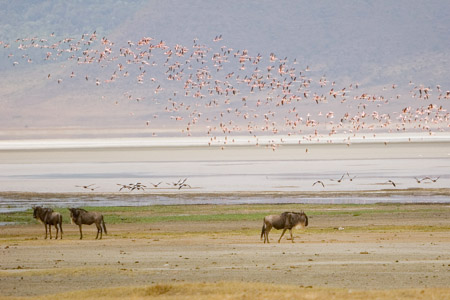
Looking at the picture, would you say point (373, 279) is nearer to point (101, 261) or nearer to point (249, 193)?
point (101, 261)

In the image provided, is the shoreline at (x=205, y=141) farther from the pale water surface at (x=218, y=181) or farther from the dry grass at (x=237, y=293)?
the dry grass at (x=237, y=293)

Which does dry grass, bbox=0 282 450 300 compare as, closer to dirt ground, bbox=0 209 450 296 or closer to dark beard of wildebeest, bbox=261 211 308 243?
dirt ground, bbox=0 209 450 296

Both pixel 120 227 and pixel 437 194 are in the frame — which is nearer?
pixel 120 227

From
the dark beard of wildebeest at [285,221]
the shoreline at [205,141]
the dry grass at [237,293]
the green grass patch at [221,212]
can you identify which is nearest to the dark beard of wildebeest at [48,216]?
the dark beard of wildebeest at [285,221]

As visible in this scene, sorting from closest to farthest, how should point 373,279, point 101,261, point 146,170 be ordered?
1. point 373,279
2. point 101,261
3. point 146,170

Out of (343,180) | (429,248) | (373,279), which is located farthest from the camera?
(343,180)

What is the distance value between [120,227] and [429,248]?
12.3 meters

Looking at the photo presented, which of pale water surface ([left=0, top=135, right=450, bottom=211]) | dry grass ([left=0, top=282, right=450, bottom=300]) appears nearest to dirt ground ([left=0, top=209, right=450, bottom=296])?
dry grass ([left=0, top=282, right=450, bottom=300])

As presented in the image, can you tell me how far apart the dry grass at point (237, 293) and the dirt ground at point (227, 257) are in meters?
1.01

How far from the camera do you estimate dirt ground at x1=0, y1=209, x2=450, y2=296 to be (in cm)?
2042

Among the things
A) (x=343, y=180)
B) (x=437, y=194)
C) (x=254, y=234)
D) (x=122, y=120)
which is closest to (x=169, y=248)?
(x=254, y=234)

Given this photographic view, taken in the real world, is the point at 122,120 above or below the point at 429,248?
above

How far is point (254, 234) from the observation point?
1252 inches

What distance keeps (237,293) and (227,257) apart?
678 centimetres
